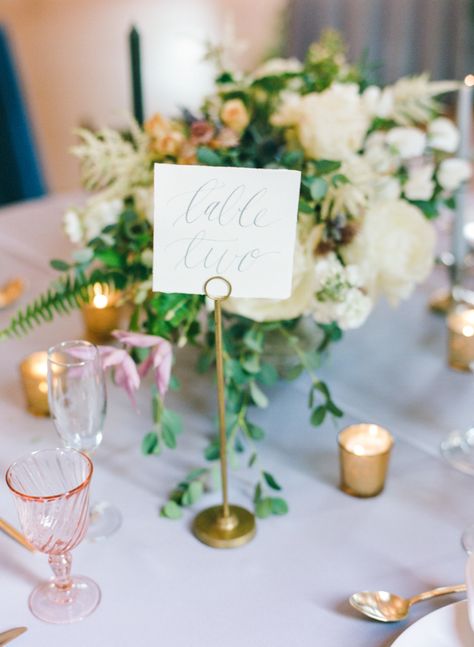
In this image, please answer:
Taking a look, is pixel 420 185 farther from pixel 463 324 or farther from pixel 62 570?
pixel 62 570

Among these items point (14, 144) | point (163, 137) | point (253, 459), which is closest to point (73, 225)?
point (163, 137)

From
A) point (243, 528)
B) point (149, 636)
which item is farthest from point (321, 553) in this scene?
point (149, 636)

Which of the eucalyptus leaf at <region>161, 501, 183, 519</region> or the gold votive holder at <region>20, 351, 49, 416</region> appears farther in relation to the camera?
the gold votive holder at <region>20, 351, 49, 416</region>

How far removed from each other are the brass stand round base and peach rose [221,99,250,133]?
20.6 inches

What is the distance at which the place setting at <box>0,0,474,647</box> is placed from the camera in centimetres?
Answer: 80

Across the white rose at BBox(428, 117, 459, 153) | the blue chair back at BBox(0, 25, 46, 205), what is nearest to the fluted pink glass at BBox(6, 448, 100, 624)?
the white rose at BBox(428, 117, 459, 153)

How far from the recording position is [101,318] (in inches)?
53.5

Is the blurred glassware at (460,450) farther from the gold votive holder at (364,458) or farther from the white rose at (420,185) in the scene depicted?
the white rose at (420,185)

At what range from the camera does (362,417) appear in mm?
1163

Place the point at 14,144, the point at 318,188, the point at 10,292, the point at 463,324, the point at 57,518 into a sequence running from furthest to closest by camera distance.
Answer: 1. the point at 14,144
2. the point at 10,292
3. the point at 463,324
4. the point at 318,188
5. the point at 57,518

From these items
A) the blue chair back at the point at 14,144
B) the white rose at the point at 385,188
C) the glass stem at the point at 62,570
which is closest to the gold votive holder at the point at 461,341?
the white rose at the point at 385,188

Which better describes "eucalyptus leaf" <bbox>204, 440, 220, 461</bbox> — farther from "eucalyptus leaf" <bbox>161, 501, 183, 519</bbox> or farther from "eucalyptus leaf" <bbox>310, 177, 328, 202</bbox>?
"eucalyptus leaf" <bbox>310, 177, 328, 202</bbox>

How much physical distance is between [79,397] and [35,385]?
251 mm

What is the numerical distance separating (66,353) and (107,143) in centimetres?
39
